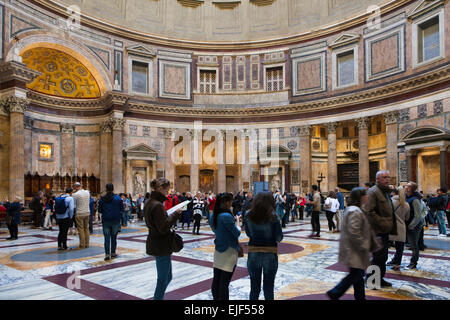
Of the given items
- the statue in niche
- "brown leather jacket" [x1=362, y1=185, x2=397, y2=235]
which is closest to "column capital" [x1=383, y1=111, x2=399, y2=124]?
the statue in niche

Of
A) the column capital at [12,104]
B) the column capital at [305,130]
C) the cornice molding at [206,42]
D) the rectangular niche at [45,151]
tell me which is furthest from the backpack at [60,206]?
the column capital at [305,130]

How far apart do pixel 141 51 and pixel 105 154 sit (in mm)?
8430

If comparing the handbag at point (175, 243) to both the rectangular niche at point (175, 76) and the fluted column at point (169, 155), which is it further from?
the rectangular niche at point (175, 76)

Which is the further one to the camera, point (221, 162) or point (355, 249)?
point (221, 162)

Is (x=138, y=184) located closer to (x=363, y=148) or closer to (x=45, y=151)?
(x=45, y=151)

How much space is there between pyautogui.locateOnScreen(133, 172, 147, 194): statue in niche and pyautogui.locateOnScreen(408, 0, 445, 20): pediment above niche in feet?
68.3

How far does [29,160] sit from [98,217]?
24.7 feet

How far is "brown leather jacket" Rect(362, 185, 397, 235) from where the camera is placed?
188 inches

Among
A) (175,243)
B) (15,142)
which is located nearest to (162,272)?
(175,243)

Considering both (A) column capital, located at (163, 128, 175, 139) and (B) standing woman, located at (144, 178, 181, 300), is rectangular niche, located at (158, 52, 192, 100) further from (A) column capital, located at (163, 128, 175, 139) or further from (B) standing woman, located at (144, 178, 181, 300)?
(B) standing woman, located at (144, 178, 181, 300)

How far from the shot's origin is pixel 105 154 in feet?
77.7

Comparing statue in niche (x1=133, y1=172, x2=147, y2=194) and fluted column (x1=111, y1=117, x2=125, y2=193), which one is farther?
statue in niche (x1=133, y1=172, x2=147, y2=194)

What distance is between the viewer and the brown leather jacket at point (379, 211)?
15.7 ft

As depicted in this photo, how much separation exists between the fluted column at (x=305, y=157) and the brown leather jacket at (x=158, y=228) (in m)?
21.4
